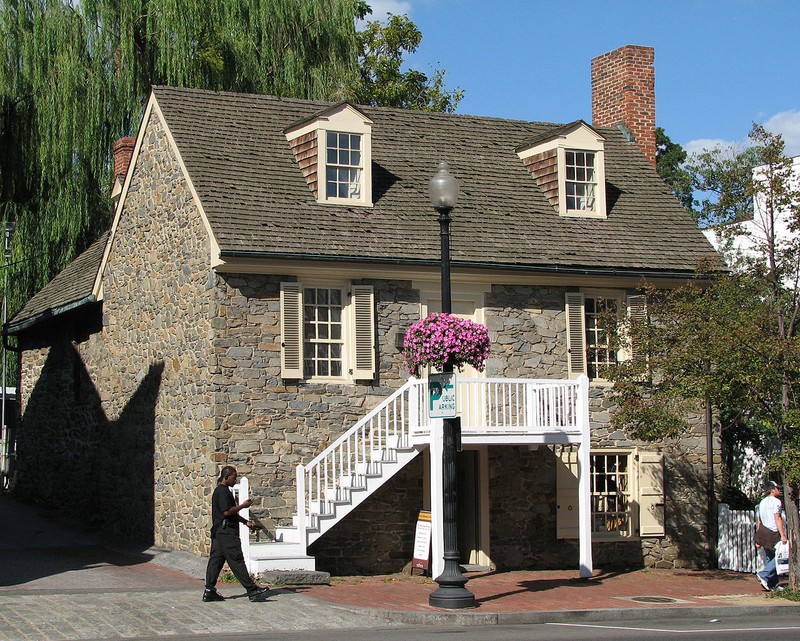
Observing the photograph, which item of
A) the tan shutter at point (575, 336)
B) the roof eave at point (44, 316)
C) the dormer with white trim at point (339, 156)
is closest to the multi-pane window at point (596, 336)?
the tan shutter at point (575, 336)

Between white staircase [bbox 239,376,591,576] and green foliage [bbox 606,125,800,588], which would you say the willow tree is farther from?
green foliage [bbox 606,125,800,588]

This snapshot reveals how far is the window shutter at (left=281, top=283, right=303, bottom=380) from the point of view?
61.9 feet

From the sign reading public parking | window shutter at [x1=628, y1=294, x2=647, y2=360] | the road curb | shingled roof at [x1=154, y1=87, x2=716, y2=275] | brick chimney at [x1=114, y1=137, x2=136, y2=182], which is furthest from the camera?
brick chimney at [x1=114, y1=137, x2=136, y2=182]

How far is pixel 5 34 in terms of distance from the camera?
90.0ft

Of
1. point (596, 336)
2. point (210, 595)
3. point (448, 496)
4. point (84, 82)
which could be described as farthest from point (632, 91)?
point (210, 595)

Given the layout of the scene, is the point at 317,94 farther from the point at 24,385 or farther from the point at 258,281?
the point at 258,281

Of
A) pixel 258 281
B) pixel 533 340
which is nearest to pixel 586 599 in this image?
pixel 533 340

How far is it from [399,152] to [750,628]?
37.2 feet

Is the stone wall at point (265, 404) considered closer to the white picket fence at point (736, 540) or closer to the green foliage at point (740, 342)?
the green foliage at point (740, 342)

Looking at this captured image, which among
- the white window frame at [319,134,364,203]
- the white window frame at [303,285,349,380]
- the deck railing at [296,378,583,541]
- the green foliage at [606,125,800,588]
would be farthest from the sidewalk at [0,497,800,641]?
the white window frame at [319,134,364,203]

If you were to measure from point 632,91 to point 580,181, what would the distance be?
3.72 meters

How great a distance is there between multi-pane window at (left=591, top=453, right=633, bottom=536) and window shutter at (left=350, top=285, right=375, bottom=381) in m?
4.49

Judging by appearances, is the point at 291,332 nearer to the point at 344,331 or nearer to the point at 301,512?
the point at 344,331

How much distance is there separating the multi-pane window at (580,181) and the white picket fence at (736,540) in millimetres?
5923
